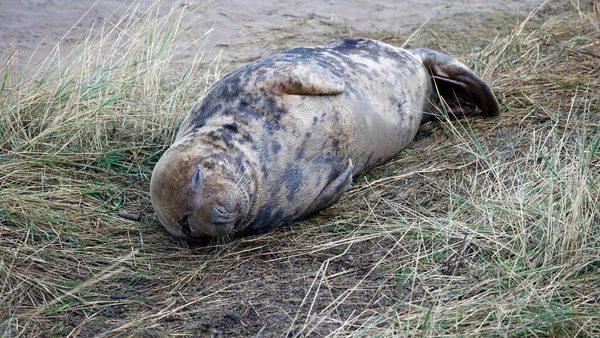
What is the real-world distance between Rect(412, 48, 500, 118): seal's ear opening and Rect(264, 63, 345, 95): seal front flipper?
3.47 ft

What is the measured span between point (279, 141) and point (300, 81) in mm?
325

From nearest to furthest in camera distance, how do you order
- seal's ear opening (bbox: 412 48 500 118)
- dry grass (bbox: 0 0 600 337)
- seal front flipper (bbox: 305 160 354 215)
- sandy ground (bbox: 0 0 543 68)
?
1. dry grass (bbox: 0 0 600 337)
2. seal front flipper (bbox: 305 160 354 215)
3. seal's ear opening (bbox: 412 48 500 118)
4. sandy ground (bbox: 0 0 543 68)

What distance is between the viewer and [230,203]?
317cm

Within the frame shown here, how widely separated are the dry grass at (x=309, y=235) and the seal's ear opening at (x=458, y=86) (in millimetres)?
133

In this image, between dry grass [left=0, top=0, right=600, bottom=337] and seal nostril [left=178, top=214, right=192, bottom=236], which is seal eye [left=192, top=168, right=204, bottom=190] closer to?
seal nostril [left=178, top=214, right=192, bottom=236]

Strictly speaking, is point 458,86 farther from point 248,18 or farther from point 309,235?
point 248,18

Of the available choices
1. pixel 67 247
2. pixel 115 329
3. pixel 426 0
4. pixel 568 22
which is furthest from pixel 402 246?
pixel 426 0

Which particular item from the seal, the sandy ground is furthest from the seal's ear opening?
the sandy ground

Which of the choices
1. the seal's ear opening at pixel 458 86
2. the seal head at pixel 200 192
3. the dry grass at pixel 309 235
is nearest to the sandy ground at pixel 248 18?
the dry grass at pixel 309 235

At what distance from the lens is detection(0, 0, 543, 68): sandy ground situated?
19.8 feet

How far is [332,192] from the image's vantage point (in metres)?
3.56

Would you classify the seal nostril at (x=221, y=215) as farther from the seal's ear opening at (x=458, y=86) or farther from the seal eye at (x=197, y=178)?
the seal's ear opening at (x=458, y=86)

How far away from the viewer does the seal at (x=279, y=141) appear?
3.23 metres

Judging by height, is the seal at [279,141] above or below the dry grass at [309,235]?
above
